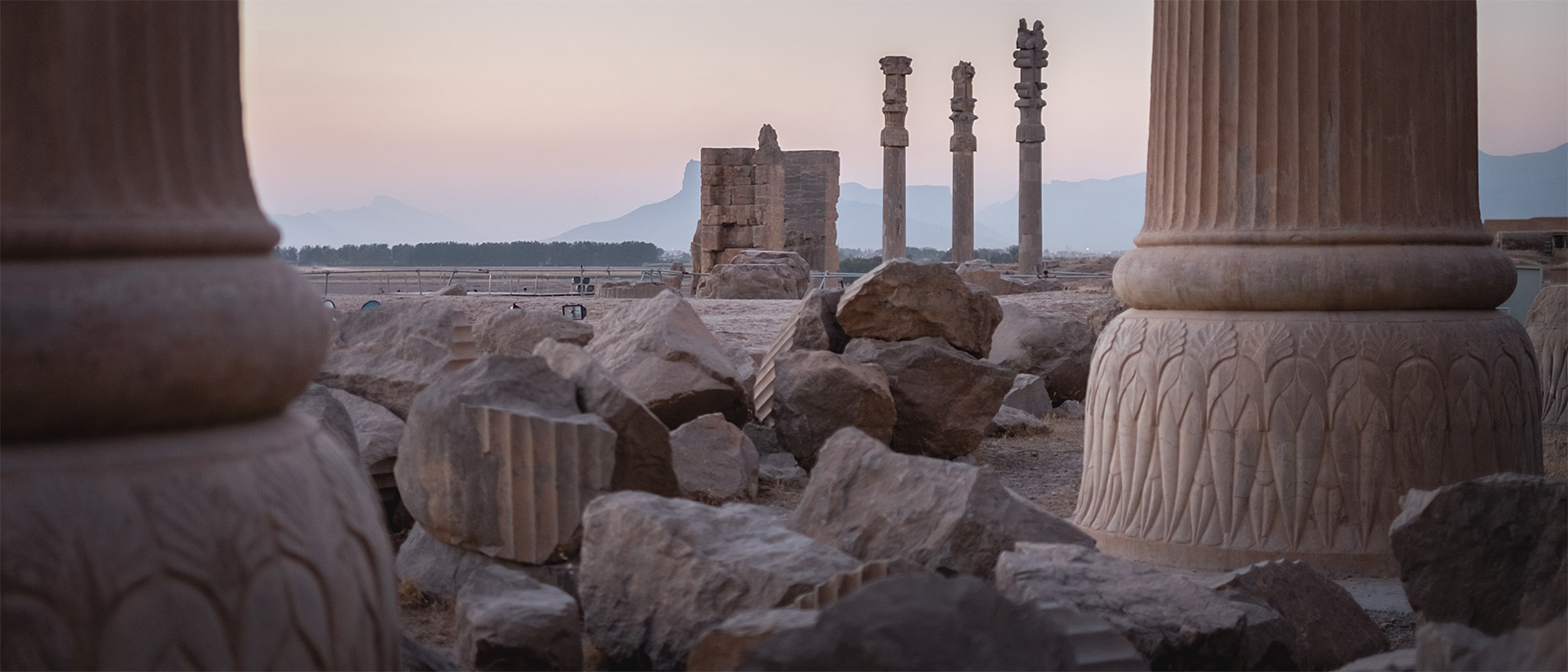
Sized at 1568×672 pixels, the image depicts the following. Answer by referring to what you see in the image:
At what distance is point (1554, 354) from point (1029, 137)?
2457 centimetres

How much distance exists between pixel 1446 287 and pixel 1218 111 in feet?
2.74

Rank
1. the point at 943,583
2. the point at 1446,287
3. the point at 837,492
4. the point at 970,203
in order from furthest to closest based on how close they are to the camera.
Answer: the point at 970,203, the point at 1446,287, the point at 837,492, the point at 943,583

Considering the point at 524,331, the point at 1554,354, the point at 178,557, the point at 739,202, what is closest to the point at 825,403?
the point at 524,331

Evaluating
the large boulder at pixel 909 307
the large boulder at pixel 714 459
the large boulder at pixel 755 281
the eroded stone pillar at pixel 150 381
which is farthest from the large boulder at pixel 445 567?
the large boulder at pixel 755 281

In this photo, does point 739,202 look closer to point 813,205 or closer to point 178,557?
point 813,205

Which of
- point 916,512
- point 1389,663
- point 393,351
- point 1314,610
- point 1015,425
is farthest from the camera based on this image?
point 1015,425

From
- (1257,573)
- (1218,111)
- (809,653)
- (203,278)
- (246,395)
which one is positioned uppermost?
(1218,111)

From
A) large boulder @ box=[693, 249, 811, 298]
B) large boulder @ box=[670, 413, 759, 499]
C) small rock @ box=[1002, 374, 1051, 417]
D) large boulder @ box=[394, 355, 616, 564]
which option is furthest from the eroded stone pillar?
large boulder @ box=[693, 249, 811, 298]

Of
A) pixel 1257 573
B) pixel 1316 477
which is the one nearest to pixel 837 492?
pixel 1257 573

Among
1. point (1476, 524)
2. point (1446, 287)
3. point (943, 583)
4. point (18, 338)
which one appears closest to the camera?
point (18, 338)

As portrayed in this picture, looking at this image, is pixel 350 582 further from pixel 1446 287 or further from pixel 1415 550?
pixel 1446 287

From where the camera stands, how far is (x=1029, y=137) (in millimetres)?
30906

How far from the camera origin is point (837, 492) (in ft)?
11.1

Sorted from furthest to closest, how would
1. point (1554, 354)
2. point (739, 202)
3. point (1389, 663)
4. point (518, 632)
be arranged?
point (739, 202)
point (1554, 354)
point (518, 632)
point (1389, 663)
